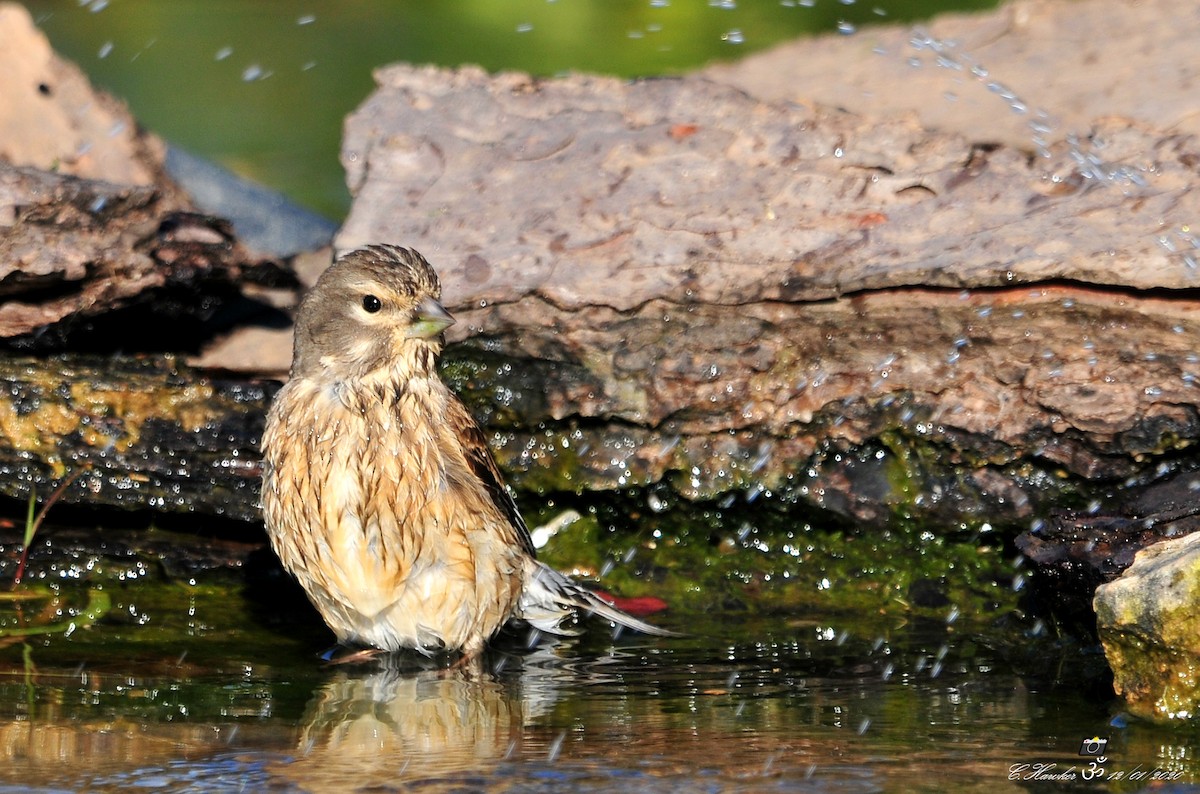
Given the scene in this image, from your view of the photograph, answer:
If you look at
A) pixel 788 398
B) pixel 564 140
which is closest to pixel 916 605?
pixel 788 398

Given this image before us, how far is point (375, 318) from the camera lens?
4.87 m

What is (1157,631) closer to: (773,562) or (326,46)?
(773,562)

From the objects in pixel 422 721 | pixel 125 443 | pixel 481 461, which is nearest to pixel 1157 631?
pixel 422 721

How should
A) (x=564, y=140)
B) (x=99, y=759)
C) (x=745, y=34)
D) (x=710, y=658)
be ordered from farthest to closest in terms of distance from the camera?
(x=745, y=34) → (x=564, y=140) → (x=710, y=658) → (x=99, y=759)

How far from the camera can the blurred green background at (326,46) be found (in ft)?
37.1

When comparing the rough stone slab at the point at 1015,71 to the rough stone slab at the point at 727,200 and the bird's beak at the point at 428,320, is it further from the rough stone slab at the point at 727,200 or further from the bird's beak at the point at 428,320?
the bird's beak at the point at 428,320

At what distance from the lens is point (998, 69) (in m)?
7.05

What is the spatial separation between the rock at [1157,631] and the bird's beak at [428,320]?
6.91ft

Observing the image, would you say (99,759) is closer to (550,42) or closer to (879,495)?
(879,495)

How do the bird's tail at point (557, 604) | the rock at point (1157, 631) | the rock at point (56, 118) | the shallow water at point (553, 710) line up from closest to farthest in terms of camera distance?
the shallow water at point (553, 710) < the rock at point (1157, 631) < the bird's tail at point (557, 604) < the rock at point (56, 118)

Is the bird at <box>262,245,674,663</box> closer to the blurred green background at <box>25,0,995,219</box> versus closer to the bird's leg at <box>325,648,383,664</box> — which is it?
the bird's leg at <box>325,648,383,664</box>

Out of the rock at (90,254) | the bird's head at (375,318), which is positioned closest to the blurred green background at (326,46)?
the rock at (90,254)

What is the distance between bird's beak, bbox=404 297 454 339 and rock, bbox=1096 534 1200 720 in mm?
2106

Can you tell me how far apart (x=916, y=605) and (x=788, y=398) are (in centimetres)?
86
